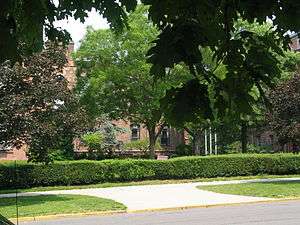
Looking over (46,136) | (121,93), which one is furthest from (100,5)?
(121,93)

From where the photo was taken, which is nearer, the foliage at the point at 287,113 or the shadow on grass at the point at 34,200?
the shadow on grass at the point at 34,200

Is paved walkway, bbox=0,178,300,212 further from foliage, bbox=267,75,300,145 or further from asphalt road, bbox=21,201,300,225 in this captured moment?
foliage, bbox=267,75,300,145

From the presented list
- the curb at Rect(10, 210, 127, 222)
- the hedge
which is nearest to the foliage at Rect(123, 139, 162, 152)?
the hedge

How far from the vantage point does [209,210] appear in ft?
58.2

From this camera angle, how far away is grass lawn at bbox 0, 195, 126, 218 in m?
17.1

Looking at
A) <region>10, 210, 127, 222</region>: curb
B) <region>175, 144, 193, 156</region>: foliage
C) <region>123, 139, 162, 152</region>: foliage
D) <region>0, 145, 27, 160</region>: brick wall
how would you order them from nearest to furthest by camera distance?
<region>10, 210, 127, 222</region>: curb → <region>0, 145, 27, 160</region>: brick wall → <region>123, 139, 162, 152</region>: foliage → <region>175, 144, 193, 156</region>: foliage

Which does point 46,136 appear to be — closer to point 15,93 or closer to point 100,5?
point 15,93

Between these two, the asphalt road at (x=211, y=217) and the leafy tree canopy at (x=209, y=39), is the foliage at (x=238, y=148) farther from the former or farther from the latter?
the leafy tree canopy at (x=209, y=39)

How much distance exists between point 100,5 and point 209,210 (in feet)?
49.0

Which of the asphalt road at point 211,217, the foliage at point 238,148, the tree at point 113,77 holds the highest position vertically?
the tree at point 113,77

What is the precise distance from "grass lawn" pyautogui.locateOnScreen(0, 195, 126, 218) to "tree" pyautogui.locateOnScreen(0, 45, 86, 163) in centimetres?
164

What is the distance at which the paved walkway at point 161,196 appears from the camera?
62.8 feet

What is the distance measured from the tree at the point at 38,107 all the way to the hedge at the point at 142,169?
5037 mm

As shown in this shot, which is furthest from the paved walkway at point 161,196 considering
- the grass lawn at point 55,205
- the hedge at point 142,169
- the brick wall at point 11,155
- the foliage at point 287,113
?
the brick wall at point 11,155
